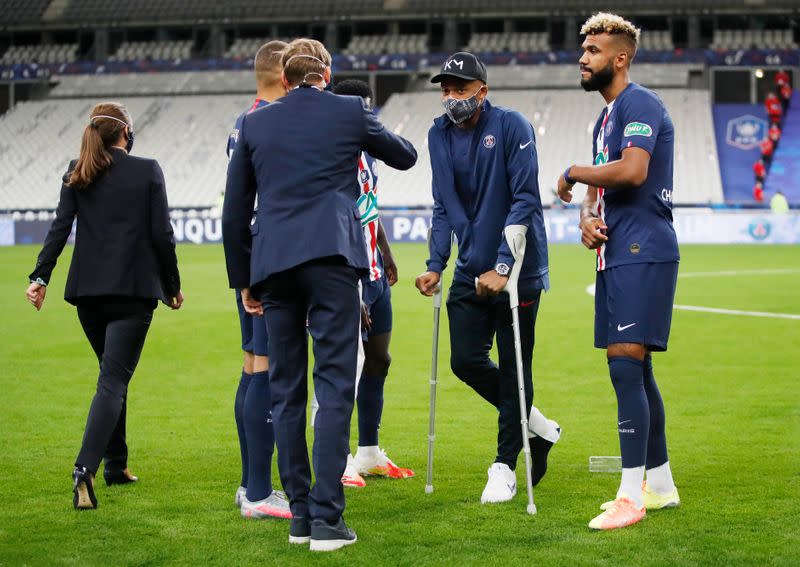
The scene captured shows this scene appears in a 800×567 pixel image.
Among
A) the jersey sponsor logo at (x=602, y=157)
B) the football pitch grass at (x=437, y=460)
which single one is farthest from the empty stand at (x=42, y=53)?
the jersey sponsor logo at (x=602, y=157)

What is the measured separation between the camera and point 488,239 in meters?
6.50

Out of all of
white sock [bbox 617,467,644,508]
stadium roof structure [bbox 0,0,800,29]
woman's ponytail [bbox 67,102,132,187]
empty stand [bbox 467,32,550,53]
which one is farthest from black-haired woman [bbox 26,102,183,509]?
empty stand [bbox 467,32,550,53]

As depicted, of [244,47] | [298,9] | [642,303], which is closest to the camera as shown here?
[642,303]

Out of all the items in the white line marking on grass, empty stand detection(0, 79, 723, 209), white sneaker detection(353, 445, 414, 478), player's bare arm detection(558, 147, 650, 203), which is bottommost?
empty stand detection(0, 79, 723, 209)

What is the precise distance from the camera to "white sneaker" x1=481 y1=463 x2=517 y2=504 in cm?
632

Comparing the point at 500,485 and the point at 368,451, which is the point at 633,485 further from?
the point at 368,451

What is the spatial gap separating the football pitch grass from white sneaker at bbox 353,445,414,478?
0.20 metres

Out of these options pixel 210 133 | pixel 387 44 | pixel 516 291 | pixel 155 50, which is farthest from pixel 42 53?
pixel 516 291

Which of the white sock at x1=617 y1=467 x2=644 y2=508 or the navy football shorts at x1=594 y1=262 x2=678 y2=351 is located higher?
the navy football shorts at x1=594 y1=262 x2=678 y2=351

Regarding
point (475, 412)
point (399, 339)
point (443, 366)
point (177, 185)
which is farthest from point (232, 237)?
point (177, 185)

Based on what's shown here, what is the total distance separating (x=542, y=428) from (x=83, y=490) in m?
2.44

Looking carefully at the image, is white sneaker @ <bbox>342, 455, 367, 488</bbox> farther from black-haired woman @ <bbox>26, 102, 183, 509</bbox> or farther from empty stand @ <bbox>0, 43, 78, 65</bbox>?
empty stand @ <bbox>0, 43, 78, 65</bbox>

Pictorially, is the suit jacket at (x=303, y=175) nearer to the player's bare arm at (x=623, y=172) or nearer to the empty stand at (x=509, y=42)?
the player's bare arm at (x=623, y=172)

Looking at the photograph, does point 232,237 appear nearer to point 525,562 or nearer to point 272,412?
point 272,412
